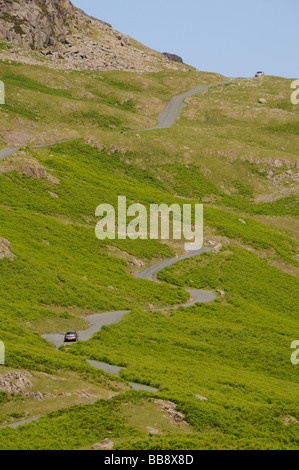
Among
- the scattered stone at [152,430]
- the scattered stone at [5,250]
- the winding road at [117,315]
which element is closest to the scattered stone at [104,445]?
the scattered stone at [152,430]

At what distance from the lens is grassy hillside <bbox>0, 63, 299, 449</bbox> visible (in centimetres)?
3912

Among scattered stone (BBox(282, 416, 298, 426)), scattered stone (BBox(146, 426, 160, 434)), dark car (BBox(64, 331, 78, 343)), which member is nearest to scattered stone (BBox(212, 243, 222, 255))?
dark car (BBox(64, 331, 78, 343))

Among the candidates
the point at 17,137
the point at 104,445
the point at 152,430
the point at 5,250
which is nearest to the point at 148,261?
the point at 5,250

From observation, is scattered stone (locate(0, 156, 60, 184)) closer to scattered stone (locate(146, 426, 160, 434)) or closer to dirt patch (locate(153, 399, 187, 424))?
dirt patch (locate(153, 399, 187, 424))

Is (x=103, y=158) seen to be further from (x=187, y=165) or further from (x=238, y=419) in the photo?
(x=238, y=419)

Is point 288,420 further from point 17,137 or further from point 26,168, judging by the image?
point 17,137

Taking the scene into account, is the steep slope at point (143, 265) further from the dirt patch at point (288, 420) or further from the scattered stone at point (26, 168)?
the scattered stone at point (26, 168)

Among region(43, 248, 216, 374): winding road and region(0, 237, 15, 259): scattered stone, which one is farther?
region(0, 237, 15, 259): scattered stone

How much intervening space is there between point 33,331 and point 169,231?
170 feet

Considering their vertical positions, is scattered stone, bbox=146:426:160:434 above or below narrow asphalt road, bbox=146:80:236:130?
below

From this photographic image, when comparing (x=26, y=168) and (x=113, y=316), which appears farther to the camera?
(x=26, y=168)

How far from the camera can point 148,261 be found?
91.9 meters
